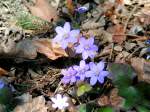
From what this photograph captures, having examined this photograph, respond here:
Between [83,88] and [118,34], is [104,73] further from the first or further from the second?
[118,34]

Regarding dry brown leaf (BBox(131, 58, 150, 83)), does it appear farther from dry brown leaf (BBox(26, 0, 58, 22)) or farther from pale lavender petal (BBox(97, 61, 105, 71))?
dry brown leaf (BBox(26, 0, 58, 22))

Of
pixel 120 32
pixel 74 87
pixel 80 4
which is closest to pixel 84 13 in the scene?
pixel 80 4

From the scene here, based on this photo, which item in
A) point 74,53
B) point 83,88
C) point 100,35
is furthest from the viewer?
point 100,35

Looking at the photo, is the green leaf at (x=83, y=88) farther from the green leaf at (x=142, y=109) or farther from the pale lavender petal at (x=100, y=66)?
the green leaf at (x=142, y=109)

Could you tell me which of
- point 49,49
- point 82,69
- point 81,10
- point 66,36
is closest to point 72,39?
point 66,36

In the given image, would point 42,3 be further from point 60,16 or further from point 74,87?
point 74,87

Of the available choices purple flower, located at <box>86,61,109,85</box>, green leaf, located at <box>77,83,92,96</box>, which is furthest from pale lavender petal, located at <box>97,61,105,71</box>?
green leaf, located at <box>77,83,92,96</box>

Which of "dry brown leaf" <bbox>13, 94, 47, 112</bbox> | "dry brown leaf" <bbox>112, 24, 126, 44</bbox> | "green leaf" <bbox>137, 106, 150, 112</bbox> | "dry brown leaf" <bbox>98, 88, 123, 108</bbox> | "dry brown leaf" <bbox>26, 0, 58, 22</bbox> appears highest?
"dry brown leaf" <bbox>26, 0, 58, 22</bbox>
